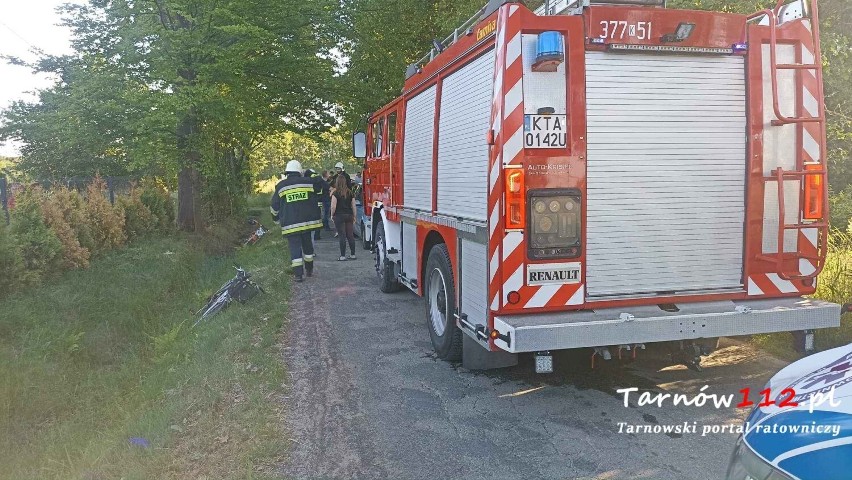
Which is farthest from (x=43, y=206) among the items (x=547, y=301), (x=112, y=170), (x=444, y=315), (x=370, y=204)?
(x=112, y=170)

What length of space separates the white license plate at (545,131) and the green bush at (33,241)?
27.1 feet

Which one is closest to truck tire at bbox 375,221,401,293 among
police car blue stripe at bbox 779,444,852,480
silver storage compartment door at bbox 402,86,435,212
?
silver storage compartment door at bbox 402,86,435,212

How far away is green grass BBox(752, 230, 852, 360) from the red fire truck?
3.41ft

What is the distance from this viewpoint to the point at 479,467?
3773 millimetres

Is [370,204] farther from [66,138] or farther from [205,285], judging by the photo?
[66,138]

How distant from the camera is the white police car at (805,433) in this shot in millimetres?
1590

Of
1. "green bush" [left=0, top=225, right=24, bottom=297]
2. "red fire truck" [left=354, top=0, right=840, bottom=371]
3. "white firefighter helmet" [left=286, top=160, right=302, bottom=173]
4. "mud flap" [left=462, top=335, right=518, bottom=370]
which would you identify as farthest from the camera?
"white firefighter helmet" [left=286, top=160, right=302, bottom=173]

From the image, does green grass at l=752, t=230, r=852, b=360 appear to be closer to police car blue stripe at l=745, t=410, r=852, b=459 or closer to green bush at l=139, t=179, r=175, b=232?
police car blue stripe at l=745, t=410, r=852, b=459

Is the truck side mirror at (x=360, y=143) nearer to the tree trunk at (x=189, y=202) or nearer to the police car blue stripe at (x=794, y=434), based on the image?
the tree trunk at (x=189, y=202)

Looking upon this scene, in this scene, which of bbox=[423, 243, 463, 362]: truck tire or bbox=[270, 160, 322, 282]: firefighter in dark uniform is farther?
bbox=[270, 160, 322, 282]: firefighter in dark uniform

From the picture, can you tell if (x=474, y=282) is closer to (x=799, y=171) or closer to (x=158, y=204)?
(x=799, y=171)

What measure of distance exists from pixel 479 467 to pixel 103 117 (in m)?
12.6

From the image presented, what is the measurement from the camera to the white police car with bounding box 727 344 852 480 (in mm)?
1590

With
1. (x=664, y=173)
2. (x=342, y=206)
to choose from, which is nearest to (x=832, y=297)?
(x=664, y=173)
